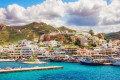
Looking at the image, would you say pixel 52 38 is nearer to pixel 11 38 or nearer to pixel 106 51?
pixel 106 51

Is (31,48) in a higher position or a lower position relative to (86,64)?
higher

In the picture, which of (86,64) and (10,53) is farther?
(10,53)

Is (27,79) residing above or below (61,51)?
below

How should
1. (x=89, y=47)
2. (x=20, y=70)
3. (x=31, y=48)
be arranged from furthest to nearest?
(x=89, y=47) < (x=31, y=48) < (x=20, y=70)

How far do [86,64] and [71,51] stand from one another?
34.4 meters

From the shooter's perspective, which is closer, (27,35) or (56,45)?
(56,45)

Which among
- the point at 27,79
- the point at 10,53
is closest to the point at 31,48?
the point at 10,53

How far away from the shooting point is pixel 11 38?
7205 inches

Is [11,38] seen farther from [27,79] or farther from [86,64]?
[27,79]

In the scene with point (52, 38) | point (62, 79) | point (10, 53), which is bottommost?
point (62, 79)

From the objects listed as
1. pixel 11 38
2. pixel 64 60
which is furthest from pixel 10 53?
pixel 11 38

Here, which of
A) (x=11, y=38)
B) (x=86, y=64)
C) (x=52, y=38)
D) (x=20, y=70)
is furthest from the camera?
(x=11, y=38)

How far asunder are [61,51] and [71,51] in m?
5.69

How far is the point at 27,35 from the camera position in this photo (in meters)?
190
